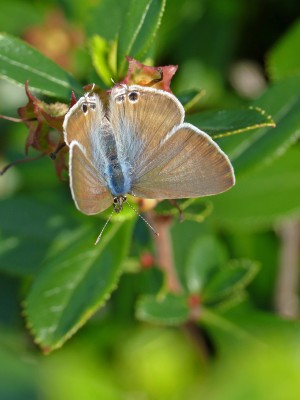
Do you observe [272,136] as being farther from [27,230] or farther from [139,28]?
[27,230]

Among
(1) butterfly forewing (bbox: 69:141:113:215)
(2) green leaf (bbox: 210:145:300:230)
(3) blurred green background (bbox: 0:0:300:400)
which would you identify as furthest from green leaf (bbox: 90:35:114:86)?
(2) green leaf (bbox: 210:145:300:230)

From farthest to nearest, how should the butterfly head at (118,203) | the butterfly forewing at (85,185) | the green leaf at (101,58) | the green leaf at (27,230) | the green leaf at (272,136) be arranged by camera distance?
the green leaf at (27,230) < the green leaf at (272,136) < the green leaf at (101,58) < the butterfly head at (118,203) < the butterfly forewing at (85,185)

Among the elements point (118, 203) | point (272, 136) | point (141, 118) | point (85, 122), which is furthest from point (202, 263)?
point (85, 122)

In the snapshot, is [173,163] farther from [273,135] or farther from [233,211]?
[233,211]

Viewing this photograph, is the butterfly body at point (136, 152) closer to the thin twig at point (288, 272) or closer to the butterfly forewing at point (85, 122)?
the butterfly forewing at point (85, 122)

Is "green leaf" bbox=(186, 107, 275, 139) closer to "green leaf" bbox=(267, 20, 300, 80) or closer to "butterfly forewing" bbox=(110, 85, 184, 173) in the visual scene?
"butterfly forewing" bbox=(110, 85, 184, 173)

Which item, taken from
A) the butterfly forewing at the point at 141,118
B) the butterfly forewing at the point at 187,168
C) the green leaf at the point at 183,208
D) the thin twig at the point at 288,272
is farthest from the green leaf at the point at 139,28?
the thin twig at the point at 288,272
